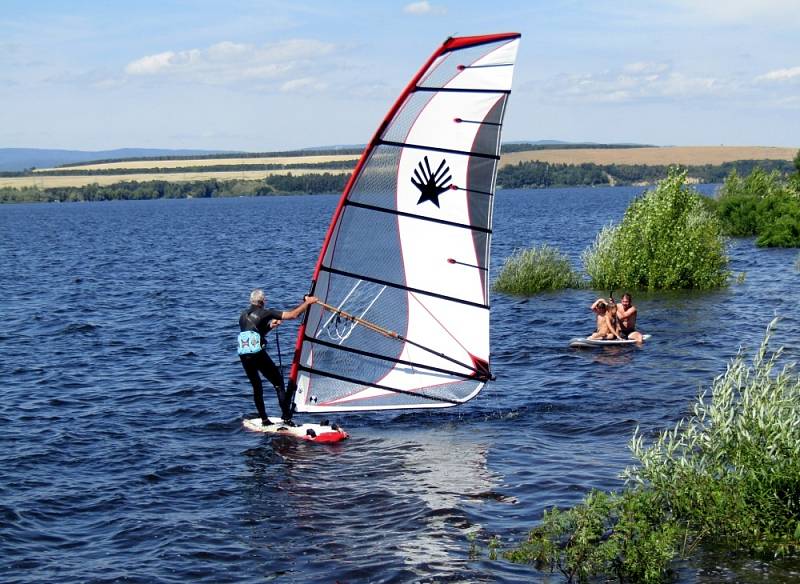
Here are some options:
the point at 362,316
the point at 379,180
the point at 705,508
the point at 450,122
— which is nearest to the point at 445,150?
the point at 450,122

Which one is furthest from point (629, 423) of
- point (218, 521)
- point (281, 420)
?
point (218, 521)

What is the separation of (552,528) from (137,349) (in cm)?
1730

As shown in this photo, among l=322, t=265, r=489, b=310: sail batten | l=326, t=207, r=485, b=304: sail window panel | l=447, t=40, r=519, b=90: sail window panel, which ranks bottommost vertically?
l=322, t=265, r=489, b=310: sail batten

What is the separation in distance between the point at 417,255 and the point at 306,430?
11.0ft

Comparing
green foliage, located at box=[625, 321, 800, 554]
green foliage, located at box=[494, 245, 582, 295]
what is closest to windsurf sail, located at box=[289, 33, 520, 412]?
green foliage, located at box=[625, 321, 800, 554]

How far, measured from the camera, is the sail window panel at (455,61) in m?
14.8

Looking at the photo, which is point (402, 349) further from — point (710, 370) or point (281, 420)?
point (710, 370)

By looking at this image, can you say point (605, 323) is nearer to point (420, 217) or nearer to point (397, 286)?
point (397, 286)

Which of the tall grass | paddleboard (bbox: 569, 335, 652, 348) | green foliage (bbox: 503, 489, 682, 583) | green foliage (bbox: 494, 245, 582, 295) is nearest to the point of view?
green foliage (bbox: 503, 489, 682, 583)

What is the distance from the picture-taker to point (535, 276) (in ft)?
112

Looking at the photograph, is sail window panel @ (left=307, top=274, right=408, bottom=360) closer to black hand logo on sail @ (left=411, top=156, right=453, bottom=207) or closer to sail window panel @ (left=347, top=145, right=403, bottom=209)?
sail window panel @ (left=347, top=145, right=403, bottom=209)

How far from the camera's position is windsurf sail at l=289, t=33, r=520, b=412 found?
1524 cm

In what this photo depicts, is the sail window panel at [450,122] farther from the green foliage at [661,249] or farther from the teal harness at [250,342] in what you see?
the green foliage at [661,249]

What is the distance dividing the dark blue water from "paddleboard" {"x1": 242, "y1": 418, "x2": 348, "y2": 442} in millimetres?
198
